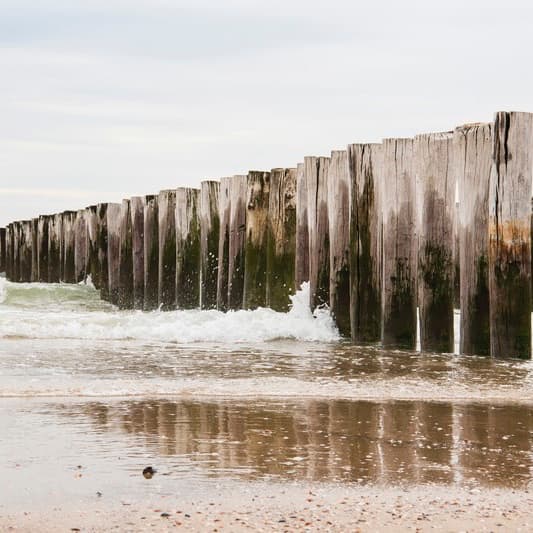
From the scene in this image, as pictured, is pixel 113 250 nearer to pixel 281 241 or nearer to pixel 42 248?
pixel 281 241

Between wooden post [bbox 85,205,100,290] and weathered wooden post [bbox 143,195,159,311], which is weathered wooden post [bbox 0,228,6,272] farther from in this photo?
weathered wooden post [bbox 143,195,159,311]

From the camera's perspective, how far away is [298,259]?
10.8m

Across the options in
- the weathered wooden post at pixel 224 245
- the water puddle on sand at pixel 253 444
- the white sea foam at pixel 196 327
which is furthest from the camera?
the weathered wooden post at pixel 224 245

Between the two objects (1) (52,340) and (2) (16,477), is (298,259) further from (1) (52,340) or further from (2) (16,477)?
(2) (16,477)

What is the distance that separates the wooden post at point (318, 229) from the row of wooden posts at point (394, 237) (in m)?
0.01

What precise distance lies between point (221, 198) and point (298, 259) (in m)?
2.37

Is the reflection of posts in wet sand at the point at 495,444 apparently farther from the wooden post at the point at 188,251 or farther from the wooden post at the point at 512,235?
the wooden post at the point at 188,251

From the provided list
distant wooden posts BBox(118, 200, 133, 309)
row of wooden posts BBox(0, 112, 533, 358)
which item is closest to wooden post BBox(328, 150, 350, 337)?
row of wooden posts BBox(0, 112, 533, 358)

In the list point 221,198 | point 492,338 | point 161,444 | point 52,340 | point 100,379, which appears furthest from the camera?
point 221,198

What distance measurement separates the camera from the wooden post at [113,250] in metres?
17.9

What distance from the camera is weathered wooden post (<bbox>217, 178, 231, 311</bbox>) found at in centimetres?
1270

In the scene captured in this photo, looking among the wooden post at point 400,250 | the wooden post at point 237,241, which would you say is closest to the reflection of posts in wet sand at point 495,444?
the wooden post at point 400,250

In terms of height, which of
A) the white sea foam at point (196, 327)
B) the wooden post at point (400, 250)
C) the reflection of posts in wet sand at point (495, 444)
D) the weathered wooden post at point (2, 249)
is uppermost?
the weathered wooden post at point (2, 249)

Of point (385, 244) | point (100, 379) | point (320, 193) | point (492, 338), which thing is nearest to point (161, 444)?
point (100, 379)
